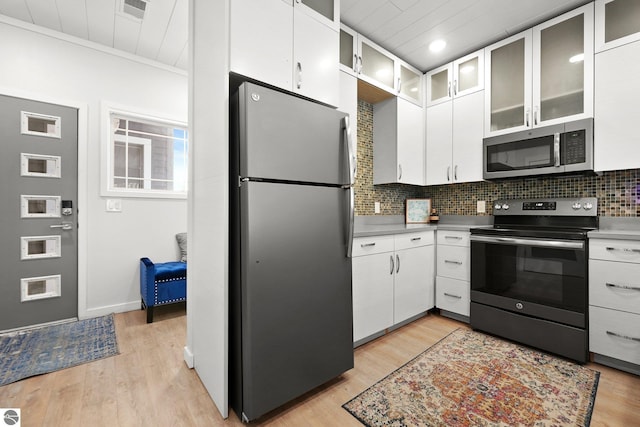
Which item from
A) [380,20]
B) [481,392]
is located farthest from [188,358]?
[380,20]

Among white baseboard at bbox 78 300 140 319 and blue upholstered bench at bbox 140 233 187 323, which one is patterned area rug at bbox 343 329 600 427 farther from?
white baseboard at bbox 78 300 140 319

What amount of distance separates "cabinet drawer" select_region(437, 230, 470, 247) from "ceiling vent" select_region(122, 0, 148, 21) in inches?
128

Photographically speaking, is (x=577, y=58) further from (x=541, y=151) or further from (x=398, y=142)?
(x=398, y=142)

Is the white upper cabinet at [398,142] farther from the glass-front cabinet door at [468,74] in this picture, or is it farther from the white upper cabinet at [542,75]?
the white upper cabinet at [542,75]

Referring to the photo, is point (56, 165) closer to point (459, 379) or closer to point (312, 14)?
point (312, 14)

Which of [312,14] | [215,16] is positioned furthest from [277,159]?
[312,14]

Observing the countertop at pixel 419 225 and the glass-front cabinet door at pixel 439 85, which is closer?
the countertop at pixel 419 225

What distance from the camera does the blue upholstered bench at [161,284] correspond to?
2676 millimetres

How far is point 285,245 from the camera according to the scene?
1.45 metres

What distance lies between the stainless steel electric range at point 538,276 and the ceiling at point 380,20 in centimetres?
156

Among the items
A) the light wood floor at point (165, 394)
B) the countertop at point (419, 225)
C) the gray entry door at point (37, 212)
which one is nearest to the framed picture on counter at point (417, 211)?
the countertop at point (419, 225)

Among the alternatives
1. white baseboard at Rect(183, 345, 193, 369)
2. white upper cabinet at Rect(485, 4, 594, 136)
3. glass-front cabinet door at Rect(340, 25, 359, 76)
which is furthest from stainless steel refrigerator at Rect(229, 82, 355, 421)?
white upper cabinet at Rect(485, 4, 594, 136)

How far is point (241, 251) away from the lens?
138 centimetres

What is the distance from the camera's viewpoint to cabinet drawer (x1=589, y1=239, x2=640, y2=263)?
5.85 ft
